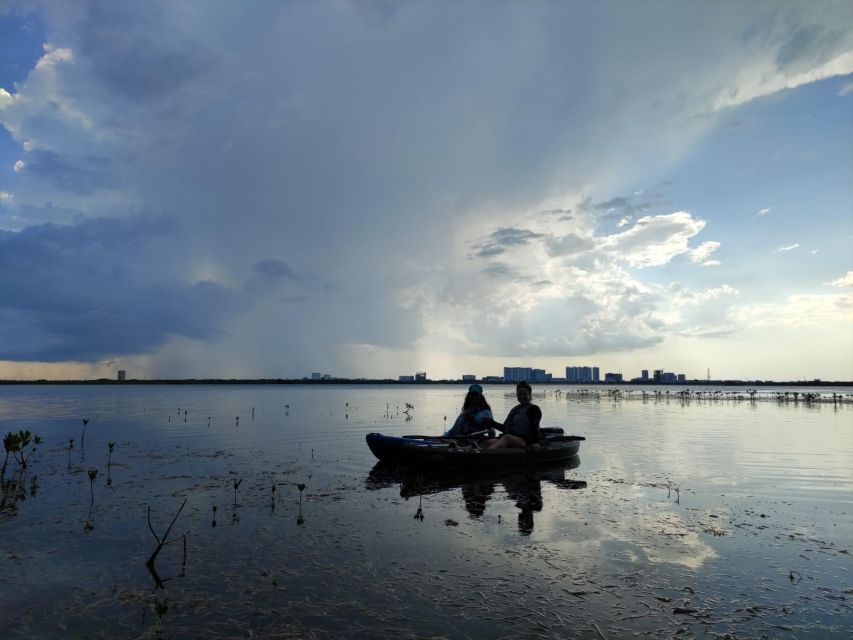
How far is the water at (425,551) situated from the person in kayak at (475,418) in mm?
2525

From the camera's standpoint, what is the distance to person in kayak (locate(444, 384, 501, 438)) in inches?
833

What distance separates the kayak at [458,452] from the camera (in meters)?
18.7

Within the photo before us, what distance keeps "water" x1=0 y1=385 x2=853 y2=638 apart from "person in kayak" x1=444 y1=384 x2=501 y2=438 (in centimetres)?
253

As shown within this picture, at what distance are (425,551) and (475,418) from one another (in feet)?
36.7

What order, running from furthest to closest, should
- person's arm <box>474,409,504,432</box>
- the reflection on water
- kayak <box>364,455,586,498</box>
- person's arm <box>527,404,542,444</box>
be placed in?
person's arm <box>474,409,504,432</box> < person's arm <box>527,404,542,444</box> < kayak <box>364,455,586,498</box> < the reflection on water

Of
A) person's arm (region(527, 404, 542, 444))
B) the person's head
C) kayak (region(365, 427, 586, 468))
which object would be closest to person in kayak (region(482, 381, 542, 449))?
person's arm (region(527, 404, 542, 444))

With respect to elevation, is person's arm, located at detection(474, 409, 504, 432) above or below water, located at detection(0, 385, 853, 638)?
above

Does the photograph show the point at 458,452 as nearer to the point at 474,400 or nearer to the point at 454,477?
the point at 454,477

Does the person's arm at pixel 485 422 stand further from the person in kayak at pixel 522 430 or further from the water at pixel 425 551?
the water at pixel 425 551

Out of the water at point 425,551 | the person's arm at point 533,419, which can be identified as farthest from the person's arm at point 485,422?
the water at point 425,551

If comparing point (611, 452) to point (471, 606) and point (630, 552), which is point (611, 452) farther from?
point (471, 606)

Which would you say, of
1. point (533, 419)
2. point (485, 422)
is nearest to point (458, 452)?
point (485, 422)

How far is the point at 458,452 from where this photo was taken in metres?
18.7

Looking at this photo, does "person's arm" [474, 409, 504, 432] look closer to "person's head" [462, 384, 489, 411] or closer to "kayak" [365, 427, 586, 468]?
"person's head" [462, 384, 489, 411]
